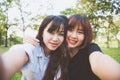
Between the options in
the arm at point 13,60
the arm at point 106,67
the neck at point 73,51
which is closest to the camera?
the arm at point 13,60

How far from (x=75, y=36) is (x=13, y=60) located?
0.21m

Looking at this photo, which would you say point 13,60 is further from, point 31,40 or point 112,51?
Result: point 112,51

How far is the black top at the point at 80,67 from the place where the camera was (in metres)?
0.52

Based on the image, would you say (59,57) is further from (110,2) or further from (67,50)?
(110,2)

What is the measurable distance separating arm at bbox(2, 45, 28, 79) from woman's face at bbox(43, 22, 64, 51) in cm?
7

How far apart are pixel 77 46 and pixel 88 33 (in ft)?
0.12

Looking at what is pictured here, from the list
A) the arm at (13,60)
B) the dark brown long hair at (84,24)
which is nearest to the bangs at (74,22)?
the dark brown long hair at (84,24)

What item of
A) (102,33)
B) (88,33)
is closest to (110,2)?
(102,33)

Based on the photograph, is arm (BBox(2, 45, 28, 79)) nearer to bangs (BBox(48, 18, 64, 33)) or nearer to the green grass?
bangs (BBox(48, 18, 64, 33))

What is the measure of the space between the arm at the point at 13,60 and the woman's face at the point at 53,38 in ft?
0.24

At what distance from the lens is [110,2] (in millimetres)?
684

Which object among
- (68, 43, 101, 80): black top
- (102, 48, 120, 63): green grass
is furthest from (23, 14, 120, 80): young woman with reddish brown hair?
(102, 48, 120, 63): green grass

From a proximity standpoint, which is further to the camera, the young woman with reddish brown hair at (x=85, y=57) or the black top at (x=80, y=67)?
the black top at (x=80, y=67)

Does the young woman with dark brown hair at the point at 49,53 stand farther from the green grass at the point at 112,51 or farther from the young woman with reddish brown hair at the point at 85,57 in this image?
the green grass at the point at 112,51
